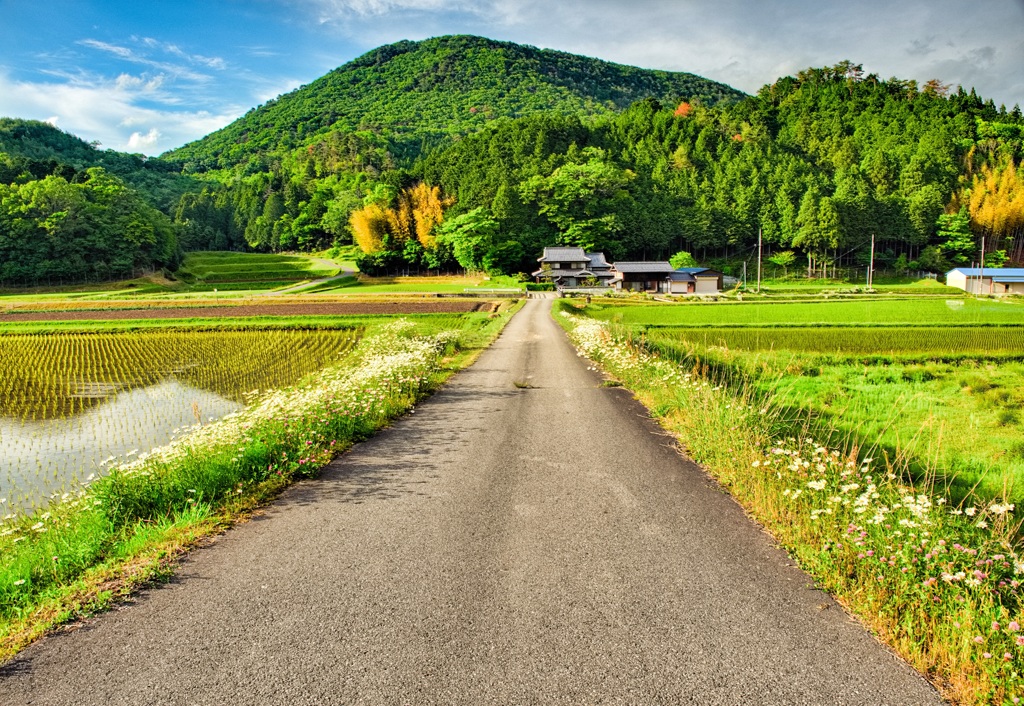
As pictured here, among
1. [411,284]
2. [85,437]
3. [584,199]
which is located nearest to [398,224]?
[411,284]

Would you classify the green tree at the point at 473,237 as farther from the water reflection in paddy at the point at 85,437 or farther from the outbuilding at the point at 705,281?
the water reflection in paddy at the point at 85,437

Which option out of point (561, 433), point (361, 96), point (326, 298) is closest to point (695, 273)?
point (326, 298)

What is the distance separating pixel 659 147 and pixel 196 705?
11552cm

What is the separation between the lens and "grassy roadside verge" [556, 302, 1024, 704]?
3168 millimetres

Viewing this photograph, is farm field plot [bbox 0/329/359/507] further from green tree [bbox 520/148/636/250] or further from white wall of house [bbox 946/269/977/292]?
white wall of house [bbox 946/269/977/292]

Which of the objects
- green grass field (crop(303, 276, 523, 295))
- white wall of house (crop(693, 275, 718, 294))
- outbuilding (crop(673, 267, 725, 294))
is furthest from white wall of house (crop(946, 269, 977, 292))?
green grass field (crop(303, 276, 523, 295))

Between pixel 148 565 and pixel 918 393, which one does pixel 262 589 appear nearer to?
pixel 148 565

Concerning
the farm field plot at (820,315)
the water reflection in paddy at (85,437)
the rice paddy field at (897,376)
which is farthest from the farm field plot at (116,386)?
the farm field plot at (820,315)

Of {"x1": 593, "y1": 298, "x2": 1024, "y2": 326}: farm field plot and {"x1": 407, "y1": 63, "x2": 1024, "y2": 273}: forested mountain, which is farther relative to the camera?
{"x1": 407, "y1": 63, "x2": 1024, "y2": 273}: forested mountain

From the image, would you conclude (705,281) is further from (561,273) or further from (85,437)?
(85,437)

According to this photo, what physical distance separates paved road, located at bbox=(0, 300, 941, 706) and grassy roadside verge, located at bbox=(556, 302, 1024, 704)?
198mm

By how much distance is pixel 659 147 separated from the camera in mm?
106625

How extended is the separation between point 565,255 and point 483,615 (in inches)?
2615

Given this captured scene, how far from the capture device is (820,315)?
33750mm
